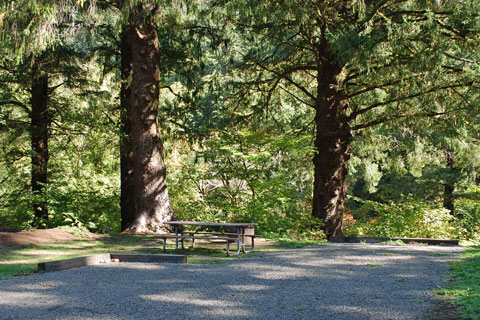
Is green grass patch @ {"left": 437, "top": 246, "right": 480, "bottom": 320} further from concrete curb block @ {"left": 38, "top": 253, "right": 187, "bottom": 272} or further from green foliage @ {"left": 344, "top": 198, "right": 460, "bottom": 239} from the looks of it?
green foliage @ {"left": 344, "top": 198, "right": 460, "bottom": 239}

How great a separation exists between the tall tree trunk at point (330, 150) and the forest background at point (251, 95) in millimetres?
33

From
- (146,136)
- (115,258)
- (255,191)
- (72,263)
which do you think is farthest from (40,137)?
(72,263)

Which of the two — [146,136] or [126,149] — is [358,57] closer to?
[146,136]

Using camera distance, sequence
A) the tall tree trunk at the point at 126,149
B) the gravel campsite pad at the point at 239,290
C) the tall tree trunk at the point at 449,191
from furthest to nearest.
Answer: the tall tree trunk at the point at 449,191
the tall tree trunk at the point at 126,149
the gravel campsite pad at the point at 239,290

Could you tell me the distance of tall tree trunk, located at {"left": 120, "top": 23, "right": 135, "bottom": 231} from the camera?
1365 centimetres

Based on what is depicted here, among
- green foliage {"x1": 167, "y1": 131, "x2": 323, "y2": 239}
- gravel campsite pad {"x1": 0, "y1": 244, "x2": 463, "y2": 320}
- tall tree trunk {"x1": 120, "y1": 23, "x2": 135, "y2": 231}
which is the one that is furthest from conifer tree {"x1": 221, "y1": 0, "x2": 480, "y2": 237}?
gravel campsite pad {"x1": 0, "y1": 244, "x2": 463, "y2": 320}

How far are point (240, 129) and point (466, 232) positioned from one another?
7179mm

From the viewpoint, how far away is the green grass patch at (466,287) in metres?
4.27

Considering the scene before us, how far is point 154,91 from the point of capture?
1219cm

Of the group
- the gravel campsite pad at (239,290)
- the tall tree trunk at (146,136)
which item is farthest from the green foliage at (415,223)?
the tall tree trunk at (146,136)

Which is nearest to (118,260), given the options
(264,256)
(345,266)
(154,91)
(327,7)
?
(264,256)

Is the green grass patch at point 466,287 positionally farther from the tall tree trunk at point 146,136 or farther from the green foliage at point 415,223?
the tall tree trunk at point 146,136

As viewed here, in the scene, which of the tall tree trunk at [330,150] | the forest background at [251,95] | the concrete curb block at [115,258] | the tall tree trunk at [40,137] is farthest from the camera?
the tall tree trunk at [40,137]

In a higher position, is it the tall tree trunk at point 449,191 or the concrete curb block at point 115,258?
the tall tree trunk at point 449,191
